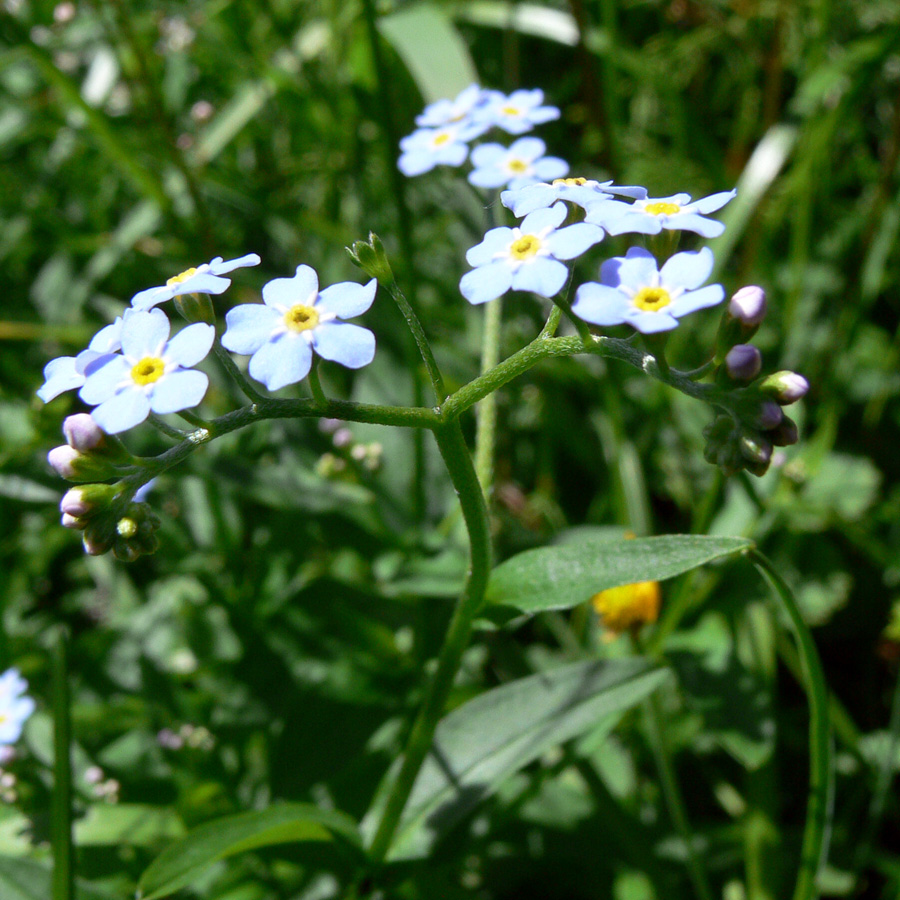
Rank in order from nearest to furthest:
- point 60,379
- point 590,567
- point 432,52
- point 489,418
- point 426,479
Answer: point 60,379 < point 590,567 < point 489,418 < point 426,479 < point 432,52

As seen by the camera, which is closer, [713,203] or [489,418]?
[713,203]

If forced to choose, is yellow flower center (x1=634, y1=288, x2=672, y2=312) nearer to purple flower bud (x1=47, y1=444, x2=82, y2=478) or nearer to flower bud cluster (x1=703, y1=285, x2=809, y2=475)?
flower bud cluster (x1=703, y1=285, x2=809, y2=475)

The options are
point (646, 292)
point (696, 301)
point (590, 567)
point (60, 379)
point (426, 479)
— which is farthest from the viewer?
point (426, 479)

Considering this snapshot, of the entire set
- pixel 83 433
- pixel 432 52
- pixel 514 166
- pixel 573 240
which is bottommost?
pixel 83 433

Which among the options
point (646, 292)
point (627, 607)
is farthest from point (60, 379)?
point (627, 607)

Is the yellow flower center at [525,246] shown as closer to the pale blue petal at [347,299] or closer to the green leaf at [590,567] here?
the pale blue petal at [347,299]

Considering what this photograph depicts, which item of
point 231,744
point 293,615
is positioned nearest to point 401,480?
point 293,615

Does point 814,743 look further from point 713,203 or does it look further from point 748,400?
point 713,203

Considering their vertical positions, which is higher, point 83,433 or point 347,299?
point 347,299

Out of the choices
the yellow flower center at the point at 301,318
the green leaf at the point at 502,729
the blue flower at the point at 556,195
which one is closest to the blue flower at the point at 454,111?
the blue flower at the point at 556,195
